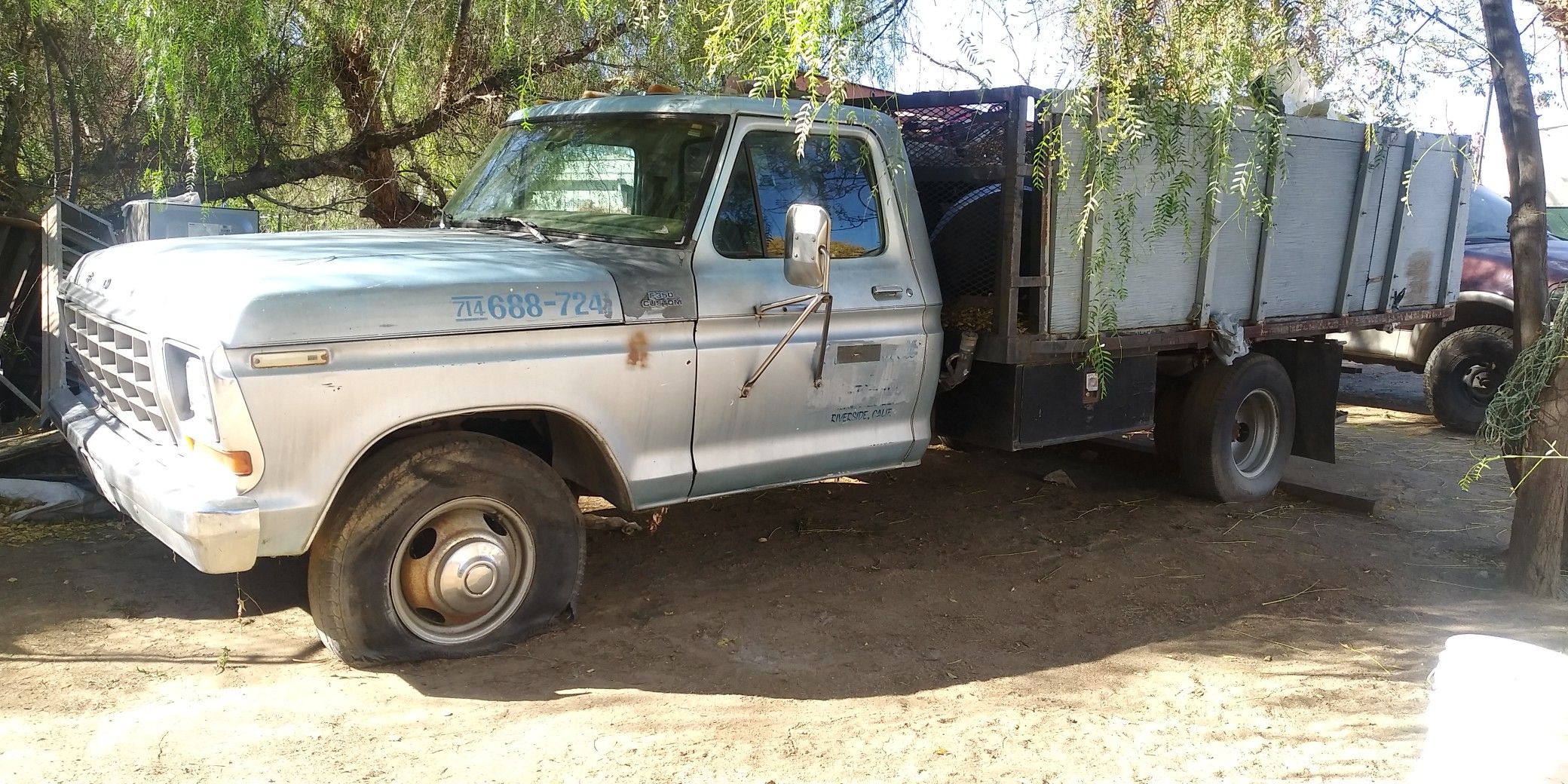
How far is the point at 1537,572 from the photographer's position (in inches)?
226

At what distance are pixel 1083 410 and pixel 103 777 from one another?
14.3ft

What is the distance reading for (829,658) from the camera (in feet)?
15.4

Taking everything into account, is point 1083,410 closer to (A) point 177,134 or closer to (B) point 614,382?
(B) point 614,382

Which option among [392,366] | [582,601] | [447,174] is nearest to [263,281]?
[392,366]

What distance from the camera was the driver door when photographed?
4.77 m

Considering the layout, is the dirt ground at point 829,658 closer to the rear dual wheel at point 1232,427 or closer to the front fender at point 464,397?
the rear dual wheel at point 1232,427

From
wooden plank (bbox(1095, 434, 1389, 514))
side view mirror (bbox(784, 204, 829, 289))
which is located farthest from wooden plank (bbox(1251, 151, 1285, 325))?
side view mirror (bbox(784, 204, 829, 289))

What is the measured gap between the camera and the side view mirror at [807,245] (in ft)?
14.3

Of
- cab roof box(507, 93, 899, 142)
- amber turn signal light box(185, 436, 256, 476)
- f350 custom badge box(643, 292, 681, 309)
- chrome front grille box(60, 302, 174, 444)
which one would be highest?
cab roof box(507, 93, 899, 142)

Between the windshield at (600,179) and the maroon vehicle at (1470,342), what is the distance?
297 inches

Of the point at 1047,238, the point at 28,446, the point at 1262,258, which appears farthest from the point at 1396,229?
the point at 28,446

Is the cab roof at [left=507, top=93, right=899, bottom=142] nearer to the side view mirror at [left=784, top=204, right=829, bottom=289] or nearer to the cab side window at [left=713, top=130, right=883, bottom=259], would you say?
the cab side window at [left=713, top=130, right=883, bottom=259]

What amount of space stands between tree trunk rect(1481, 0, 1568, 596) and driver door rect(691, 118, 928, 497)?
2880 mm

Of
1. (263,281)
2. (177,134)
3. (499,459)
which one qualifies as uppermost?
(177,134)
